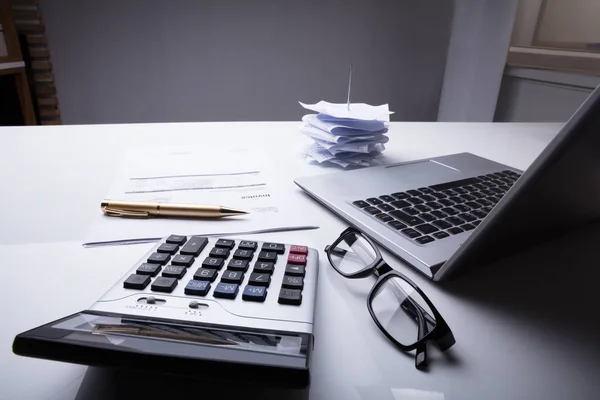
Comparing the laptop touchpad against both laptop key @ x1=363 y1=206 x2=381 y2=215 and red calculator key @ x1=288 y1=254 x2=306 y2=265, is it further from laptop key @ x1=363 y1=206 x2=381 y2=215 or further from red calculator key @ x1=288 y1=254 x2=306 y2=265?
red calculator key @ x1=288 y1=254 x2=306 y2=265

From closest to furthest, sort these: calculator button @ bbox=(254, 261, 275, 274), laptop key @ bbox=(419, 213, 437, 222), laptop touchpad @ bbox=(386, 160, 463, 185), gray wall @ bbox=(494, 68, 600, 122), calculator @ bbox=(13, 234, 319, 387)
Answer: calculator @ bbox=(13, 234, 319, 387)
calculator button @ bbox=(254, 261, 275, 274)
laptop key @ bbox=(419, 213, 437, 222)
laptop touchpad @ bbox=(386, 160, 463, 185)
gray wall @ bbox=(494, 68, 600, 122)

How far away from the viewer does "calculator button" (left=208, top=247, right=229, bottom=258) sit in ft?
1.08

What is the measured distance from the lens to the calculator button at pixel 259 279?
0.96ft

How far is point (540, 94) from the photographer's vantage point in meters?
1.62

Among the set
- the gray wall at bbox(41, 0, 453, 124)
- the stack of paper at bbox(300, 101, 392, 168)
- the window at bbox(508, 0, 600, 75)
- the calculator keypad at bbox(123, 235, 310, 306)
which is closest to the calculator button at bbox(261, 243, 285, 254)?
the calculator keypad at bbox(123, 235, 310, 306)

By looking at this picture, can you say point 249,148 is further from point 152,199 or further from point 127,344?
point 127,344

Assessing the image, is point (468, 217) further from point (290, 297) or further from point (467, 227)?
point (290, 297)

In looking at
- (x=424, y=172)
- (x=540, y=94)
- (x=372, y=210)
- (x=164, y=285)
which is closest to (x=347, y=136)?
(x=424, y=172)

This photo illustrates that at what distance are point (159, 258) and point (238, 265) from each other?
2.6 inches

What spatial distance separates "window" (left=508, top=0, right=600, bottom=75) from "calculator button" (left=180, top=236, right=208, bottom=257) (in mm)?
1634

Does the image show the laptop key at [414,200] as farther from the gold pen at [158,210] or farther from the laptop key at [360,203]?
the gold pen at [158,210]

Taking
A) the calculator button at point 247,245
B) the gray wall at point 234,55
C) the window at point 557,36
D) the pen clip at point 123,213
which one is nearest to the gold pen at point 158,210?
the pen clip at point 123,213

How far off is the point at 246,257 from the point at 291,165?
35 centimetres

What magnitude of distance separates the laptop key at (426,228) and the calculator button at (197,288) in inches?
8.6
